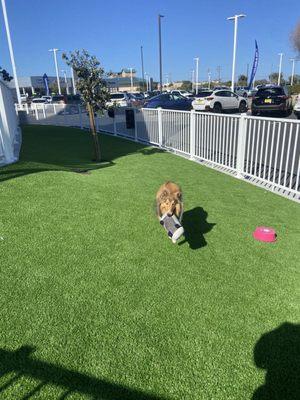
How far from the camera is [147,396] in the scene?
1.99 m

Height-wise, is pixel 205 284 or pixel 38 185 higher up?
pixel 38 185

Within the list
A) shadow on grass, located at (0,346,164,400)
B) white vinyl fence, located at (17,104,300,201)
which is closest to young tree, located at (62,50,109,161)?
white vinyl fence, located at (17,104,300,201)

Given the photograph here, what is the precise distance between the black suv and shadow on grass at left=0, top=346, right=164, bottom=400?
66.7 feet

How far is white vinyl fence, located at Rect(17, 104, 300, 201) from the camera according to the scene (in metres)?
5.97

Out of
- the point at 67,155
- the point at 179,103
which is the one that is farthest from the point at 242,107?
the point at 67,155

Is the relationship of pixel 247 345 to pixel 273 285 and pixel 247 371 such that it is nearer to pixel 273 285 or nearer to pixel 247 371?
pixel 247 371

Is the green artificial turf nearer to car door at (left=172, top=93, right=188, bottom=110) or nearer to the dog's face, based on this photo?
the dog's face

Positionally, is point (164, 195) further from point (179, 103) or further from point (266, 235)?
point (179, 103)

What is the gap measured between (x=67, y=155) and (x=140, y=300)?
7.71m

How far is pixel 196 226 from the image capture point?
14.7 feet

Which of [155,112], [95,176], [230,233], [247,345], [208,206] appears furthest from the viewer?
[155,112]

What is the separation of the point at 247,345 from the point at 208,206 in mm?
3059

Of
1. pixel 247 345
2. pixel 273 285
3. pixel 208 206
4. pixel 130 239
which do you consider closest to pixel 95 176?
pixel 208 206

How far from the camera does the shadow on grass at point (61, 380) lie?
1987 millimetres
